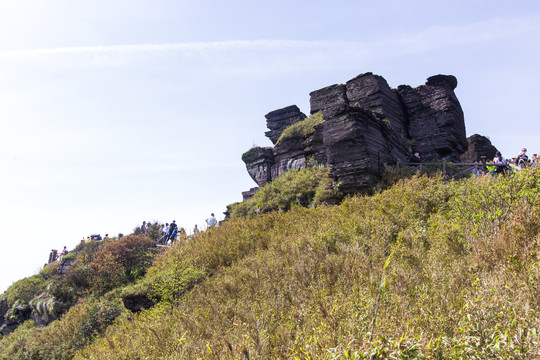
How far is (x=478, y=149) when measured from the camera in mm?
27500

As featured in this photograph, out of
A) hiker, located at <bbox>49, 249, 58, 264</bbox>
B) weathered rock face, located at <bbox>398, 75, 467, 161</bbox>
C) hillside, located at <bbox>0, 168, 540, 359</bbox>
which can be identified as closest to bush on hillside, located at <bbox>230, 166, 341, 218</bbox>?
hillside, located at <bbox>0, 168, 540, 359</bbox>

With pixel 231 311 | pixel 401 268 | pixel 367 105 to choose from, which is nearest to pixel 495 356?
pixel 401 268

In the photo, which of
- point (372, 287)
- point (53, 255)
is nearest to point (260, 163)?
point (372, 287)

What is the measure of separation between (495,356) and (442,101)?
2318 centimetres

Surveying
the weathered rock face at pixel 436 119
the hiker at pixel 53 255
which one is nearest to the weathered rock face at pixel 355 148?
the weathered rock face at pixel 436 119

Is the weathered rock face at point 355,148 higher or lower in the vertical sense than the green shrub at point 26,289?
higher

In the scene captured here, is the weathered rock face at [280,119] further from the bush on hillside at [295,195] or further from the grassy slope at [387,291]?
the grassy slope at [387,291]

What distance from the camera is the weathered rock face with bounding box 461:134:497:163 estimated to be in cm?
2727

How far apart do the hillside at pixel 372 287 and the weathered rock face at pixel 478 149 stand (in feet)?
71.2

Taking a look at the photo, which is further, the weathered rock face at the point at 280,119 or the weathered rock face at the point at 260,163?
the weathered rock face at the point at 280,119

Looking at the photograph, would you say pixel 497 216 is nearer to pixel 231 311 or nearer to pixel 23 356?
pixel 231 311

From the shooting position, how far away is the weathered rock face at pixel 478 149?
27.3m

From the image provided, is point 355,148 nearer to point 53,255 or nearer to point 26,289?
point 26,289

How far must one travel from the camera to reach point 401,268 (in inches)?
186
